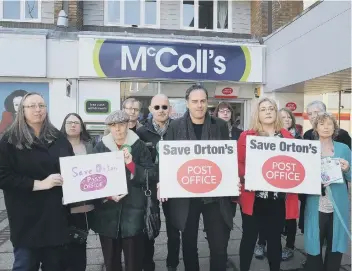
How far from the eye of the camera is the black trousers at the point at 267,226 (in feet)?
11.1

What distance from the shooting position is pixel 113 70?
9391 millimetres

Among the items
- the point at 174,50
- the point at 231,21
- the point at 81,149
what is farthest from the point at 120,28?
the point at 81,149

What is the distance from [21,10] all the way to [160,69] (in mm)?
4246

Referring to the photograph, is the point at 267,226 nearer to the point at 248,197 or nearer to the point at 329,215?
the point at 248,197

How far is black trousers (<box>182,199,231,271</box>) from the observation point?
3.26 meters

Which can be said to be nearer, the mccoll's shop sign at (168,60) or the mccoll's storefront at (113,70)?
the mccoll's storefront at (113,70)

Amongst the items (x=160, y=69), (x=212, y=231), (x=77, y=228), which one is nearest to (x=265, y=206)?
Result: (x=212, y=231)

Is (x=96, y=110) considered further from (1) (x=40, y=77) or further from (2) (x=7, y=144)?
(2) (x=7, y=144)

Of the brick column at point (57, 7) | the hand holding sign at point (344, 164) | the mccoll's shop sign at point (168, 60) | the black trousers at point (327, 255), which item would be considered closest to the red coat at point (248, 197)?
the black trousers at point (327, 255)

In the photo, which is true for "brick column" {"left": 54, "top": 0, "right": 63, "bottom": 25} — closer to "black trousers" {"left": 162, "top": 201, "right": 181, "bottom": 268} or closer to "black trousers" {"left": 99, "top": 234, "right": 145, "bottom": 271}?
"black trousers" {"left": 162, "top": 201, "right": 181, "bottom": 268}

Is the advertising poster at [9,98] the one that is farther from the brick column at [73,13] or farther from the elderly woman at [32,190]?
the elderly woman at [32,190]

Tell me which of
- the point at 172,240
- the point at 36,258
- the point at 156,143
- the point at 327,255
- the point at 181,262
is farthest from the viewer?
the point at 181,262

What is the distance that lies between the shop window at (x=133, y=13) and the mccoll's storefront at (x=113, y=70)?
1.19m

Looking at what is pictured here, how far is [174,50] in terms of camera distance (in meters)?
9.62
